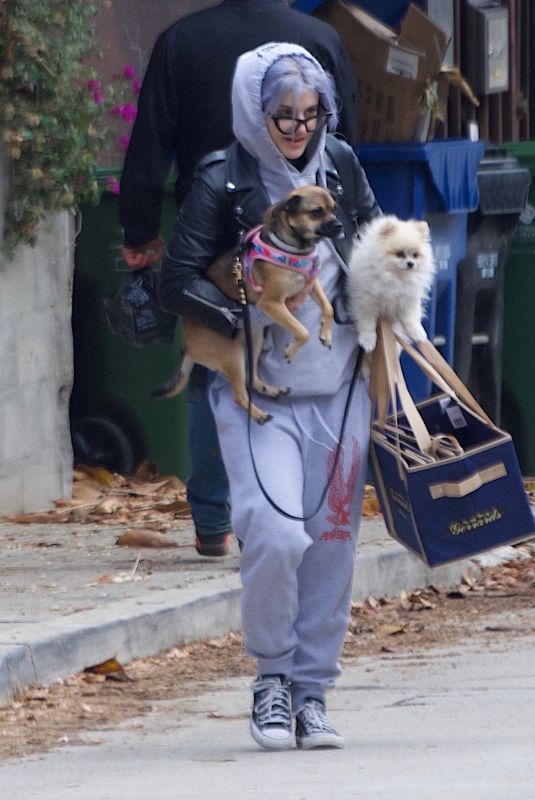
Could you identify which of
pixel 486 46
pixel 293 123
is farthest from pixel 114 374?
pixel 293 123

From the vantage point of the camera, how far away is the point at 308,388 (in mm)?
4594

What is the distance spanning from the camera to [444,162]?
7855 millimetres

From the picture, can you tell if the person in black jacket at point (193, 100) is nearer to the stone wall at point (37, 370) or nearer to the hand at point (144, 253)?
the hand at point (144, 253)

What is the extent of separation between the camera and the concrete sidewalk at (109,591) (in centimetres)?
561

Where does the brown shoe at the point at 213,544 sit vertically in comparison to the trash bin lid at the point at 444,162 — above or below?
below

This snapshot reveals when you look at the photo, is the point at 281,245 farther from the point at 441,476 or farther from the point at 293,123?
the point at 441,476

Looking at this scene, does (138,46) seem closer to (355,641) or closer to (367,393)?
(355,641)

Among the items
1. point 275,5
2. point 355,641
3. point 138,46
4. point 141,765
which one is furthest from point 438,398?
point 138,46

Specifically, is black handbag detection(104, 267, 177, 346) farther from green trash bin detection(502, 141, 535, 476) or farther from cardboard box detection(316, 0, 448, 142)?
green trash bin detection(502, 141, 535, 476)

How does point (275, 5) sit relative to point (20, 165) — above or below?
above

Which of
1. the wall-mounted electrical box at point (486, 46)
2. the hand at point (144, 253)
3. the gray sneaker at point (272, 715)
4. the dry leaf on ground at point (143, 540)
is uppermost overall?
the wall-mounted electrical box at point (486, 46)

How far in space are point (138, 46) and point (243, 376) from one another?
5571 mm

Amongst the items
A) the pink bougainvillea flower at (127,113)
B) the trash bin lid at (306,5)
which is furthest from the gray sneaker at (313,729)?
the trash bin lid at (306,5)

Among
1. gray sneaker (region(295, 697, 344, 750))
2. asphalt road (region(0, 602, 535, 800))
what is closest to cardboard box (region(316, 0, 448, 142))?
asphalt road (region(0, 602, 535, 800))
